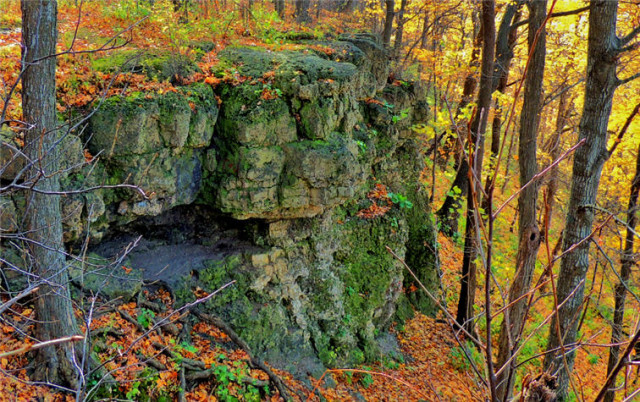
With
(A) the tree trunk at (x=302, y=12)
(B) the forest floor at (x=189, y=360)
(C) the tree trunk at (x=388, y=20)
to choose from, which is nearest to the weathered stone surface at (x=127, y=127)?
(B) the forest floor at (x=189, y=360)

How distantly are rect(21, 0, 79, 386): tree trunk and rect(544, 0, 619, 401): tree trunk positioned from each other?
220 inches

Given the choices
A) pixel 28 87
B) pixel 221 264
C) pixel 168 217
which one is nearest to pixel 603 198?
pixel 221 264

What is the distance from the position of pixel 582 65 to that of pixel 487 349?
12.8m

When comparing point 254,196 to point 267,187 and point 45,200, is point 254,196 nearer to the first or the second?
point 267,187

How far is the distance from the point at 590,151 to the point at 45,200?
6395mm

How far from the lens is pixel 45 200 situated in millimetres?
4223

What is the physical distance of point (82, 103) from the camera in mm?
6238

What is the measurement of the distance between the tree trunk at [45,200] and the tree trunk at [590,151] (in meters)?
5.59

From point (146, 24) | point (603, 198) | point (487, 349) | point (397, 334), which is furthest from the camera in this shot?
point (603, 198)

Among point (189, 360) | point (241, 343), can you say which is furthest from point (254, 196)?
point (189, 360)

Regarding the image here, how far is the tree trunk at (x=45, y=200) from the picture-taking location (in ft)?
12.6

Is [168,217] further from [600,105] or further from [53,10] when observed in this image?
[600,105]

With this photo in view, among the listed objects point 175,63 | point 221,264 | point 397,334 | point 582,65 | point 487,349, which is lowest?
point 397,334

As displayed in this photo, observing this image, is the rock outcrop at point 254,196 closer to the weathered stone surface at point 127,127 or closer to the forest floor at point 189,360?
the weathered stone surface at point 127,127
